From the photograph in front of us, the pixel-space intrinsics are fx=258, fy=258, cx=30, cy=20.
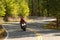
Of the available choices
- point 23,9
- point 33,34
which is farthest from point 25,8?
point 33,34

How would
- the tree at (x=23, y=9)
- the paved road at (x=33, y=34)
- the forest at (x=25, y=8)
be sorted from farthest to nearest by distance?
the tree at (x=23, y=9) → the forest at (x=25, y=8) → the paved road at (x=33, y=34)

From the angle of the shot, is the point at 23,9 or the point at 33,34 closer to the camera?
the point at 33,34

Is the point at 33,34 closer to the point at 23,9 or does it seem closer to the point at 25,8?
the point at 23,9

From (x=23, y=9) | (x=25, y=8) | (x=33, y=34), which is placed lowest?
(x=23, y=9)

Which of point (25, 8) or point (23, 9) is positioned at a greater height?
point (25, 8)

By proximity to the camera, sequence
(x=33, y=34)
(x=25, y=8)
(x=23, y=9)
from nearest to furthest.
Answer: (x=33, y=34) → (x=23, y=9) → (x=25, y=8)

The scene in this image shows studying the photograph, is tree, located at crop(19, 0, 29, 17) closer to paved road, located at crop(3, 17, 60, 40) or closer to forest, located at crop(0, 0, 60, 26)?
forest, located at crop(0, 0, 60, 26)

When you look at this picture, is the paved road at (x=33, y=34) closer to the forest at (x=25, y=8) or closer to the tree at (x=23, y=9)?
the forest at (x=25, y=8)

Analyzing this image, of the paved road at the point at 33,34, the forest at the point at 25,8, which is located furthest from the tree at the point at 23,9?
the paved road at the point at 33,34

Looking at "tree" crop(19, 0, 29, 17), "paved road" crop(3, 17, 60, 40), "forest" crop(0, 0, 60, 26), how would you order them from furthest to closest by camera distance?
"tree" crop(19, 0, 29, 17), "forest" crop(0, 0, 60, 26), "paved road" crop(3, 17, 60, 40)

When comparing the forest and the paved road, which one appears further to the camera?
the forest

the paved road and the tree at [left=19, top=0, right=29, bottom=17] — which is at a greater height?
the paved road

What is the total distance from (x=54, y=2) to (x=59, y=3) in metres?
0.66

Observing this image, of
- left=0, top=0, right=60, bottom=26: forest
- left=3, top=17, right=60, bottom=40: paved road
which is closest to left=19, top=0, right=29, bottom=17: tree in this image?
left=0, top=0, right=60, bottom=26: forest
